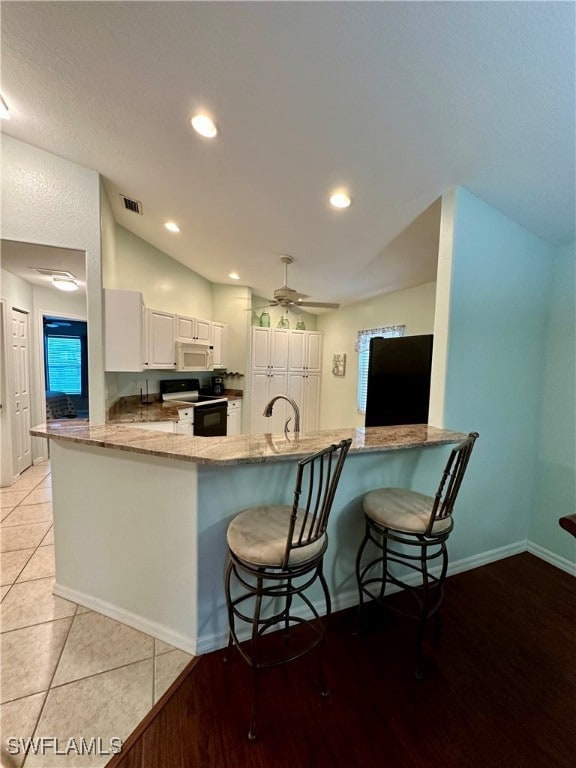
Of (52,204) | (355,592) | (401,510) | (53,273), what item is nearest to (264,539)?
(401,510)

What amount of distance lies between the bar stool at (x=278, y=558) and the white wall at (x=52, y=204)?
7.76ft

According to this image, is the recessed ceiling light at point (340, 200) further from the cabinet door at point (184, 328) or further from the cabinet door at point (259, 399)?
the cabinet door at point (259, 399)

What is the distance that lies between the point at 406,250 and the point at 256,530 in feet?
9.20

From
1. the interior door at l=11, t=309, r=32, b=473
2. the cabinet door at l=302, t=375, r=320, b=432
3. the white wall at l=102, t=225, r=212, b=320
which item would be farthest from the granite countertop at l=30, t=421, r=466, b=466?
the cabinet door at l=302, t=375, r=320, b=432

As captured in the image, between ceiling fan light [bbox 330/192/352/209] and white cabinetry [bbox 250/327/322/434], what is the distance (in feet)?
9.98

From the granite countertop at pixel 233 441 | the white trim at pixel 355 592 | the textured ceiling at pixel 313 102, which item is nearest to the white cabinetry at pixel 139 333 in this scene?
the textured ceiling at pixel 313 102

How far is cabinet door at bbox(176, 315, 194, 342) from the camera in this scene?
3.97 metres

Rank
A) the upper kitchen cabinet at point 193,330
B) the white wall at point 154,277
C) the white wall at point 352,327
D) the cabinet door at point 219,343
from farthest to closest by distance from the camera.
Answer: the cabinet door at point 219,343 → the upper kitchen cabinet at point 193,330 → the white wall at point 352,327 → the white wall at point 154,277

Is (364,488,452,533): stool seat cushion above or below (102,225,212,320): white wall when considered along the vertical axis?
below

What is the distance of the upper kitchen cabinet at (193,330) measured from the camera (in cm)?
400

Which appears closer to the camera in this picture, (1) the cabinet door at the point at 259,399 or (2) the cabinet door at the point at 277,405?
(1) the cabinet door at the point at 259,399

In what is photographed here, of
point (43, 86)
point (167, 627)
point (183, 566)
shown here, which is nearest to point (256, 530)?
point (183, 566)

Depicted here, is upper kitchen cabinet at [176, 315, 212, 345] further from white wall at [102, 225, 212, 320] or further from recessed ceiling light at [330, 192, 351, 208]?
recessed ceiling light at [330, 192, 351, 208]

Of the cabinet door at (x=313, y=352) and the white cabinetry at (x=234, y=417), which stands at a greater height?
the cabinet door at (x=313, y=352)
